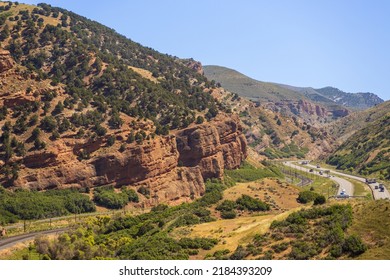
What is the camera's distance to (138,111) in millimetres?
133750

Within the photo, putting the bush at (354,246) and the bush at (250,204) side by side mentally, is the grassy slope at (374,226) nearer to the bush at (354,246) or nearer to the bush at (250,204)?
the bush at (354,246)

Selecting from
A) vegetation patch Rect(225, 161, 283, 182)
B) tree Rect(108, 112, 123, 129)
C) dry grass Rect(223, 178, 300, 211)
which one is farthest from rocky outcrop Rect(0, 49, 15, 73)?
vegetation patch Rect(225, 161, 283, 182)

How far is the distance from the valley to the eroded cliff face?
1.03ft

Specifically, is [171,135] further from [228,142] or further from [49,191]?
[49,191]

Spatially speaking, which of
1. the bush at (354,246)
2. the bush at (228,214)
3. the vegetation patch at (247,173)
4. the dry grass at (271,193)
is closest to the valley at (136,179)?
the bush at (354,246)

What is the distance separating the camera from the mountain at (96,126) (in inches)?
4171

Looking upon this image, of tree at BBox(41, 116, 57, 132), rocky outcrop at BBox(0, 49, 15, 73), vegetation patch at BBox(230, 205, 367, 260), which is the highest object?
rocky outcrop at BBox(0, 49, 15, 73)

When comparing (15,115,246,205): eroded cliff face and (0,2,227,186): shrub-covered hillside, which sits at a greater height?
(0,2,227,186): shrub-covered hillside

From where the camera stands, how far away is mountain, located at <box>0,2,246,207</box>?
348 feet

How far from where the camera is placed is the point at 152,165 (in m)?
118

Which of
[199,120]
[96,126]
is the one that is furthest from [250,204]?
[199,120]

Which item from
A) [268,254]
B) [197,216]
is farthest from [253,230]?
[197,216]

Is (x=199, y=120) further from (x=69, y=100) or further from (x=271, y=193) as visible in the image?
(x=271, y=193)

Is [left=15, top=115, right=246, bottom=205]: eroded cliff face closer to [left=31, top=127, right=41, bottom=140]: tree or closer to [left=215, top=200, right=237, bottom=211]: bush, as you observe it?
[left=31, top=127, right=41, bottom=140]: tree
